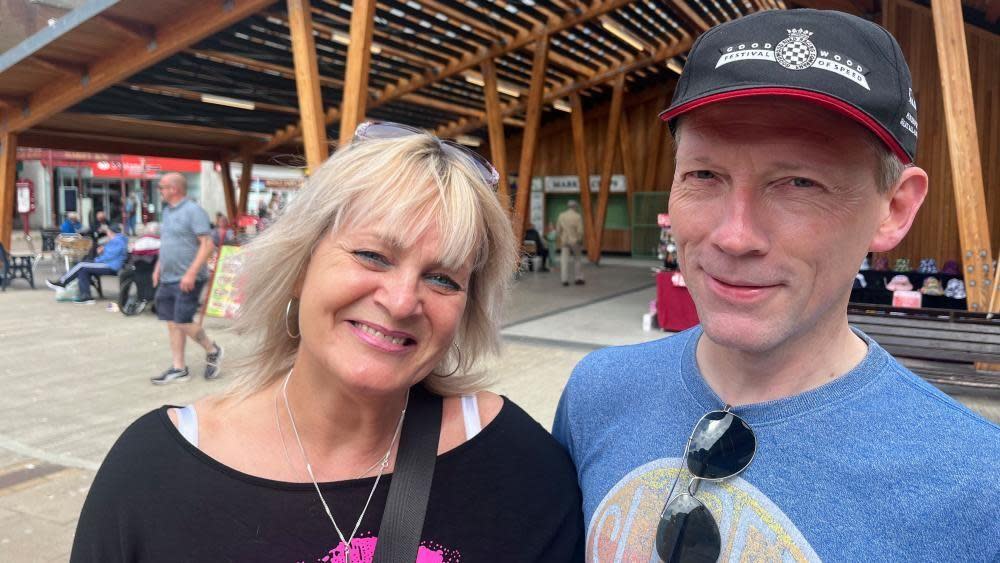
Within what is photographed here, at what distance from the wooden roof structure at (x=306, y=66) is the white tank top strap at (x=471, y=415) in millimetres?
6914

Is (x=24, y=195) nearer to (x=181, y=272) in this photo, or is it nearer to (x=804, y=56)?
(x=181, y=272)

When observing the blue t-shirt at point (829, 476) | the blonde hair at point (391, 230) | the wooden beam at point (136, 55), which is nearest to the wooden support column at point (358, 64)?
the wooden beam at point (136, 55)

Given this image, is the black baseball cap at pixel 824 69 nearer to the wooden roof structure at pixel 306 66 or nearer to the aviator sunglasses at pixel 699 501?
the aviator sunglasses at pixel 699 501

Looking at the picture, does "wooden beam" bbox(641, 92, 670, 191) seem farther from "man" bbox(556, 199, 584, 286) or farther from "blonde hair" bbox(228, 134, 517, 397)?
"blonde hair" bbox(228, 134, 517, 397)

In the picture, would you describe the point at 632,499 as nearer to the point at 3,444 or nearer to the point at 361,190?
the point at 361,190

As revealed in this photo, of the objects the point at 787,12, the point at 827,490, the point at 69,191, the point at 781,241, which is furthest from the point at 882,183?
the point at 69,191

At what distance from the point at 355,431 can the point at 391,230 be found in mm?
467

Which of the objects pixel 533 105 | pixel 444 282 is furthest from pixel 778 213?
pixel 533 105

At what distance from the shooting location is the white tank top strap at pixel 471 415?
60.4 inches

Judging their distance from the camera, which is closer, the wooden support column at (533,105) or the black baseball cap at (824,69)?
the black baseball cap at (824,69)

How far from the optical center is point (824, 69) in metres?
0.94

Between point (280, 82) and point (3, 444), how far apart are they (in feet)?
38.8

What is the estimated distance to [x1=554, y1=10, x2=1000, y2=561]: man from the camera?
946 millimetres

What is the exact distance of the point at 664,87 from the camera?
76.3ft
